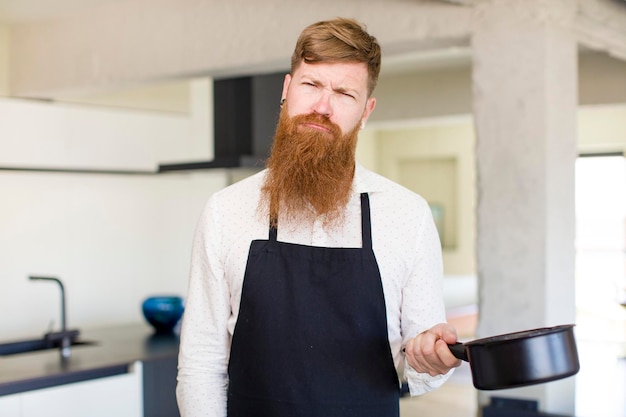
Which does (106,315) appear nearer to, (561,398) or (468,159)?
(561,398)

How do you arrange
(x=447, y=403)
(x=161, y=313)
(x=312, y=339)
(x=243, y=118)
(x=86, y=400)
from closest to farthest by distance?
(x=312, y=339), (x=86, y=400), (x=243, y=118), (x=161, y=313), (x=447, y=403)

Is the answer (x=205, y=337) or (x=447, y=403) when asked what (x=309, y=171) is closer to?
(x=205, y=337)

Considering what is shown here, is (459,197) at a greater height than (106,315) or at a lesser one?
greater

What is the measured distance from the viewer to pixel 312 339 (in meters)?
1.54

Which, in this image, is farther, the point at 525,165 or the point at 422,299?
the point at 525,165

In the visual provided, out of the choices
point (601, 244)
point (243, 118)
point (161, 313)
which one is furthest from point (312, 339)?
point (601, 244)

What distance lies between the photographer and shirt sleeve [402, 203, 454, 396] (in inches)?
60.9

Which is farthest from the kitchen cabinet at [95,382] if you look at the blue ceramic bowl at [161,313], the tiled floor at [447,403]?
the tiled floor at [447,403]

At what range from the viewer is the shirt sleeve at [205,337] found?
1563 mm

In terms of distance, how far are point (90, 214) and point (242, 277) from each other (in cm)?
466

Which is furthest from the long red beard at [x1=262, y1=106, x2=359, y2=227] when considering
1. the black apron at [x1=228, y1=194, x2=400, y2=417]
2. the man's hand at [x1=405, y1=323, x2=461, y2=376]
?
the man's hand at [x1=405, y1=323, x2=461, y2=376]

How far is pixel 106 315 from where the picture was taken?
6105 mm

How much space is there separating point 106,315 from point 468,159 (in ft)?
19.5

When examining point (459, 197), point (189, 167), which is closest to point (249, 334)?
point (189, 167)
